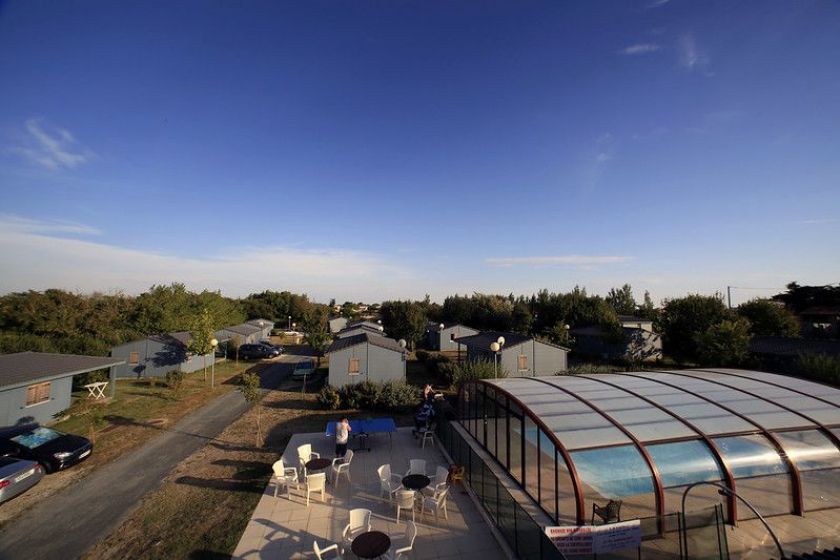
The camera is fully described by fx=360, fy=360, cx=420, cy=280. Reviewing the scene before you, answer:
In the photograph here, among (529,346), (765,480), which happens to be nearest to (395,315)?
(529,346)

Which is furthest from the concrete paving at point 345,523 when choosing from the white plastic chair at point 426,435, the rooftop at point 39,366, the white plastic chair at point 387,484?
the rooftop at point 39,366

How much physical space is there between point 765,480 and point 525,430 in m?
5.21

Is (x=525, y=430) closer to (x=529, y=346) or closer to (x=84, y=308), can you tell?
(x=529, y=346)

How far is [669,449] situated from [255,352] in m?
34.9

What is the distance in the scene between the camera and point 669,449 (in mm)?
7844

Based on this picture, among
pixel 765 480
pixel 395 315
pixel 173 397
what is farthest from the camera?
pixel 395 315

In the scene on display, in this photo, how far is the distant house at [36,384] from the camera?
14867mm

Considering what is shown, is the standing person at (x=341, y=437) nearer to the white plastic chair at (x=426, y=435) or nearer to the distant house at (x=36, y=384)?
the white plastic chair at (x=426, y=435)

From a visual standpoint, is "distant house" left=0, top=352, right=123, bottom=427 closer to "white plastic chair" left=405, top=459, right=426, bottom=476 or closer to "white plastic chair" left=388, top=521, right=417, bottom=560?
"white plastic chair" left=405, top=459, right=426, bottom=476

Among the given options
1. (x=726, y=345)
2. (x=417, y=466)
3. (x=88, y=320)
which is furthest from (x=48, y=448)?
(x=726, y=345)

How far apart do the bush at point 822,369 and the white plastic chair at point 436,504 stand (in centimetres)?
2185

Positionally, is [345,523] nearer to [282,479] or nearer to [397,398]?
[282,479]

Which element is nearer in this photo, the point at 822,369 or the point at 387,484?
the point at 387,484

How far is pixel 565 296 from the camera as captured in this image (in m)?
50.8
